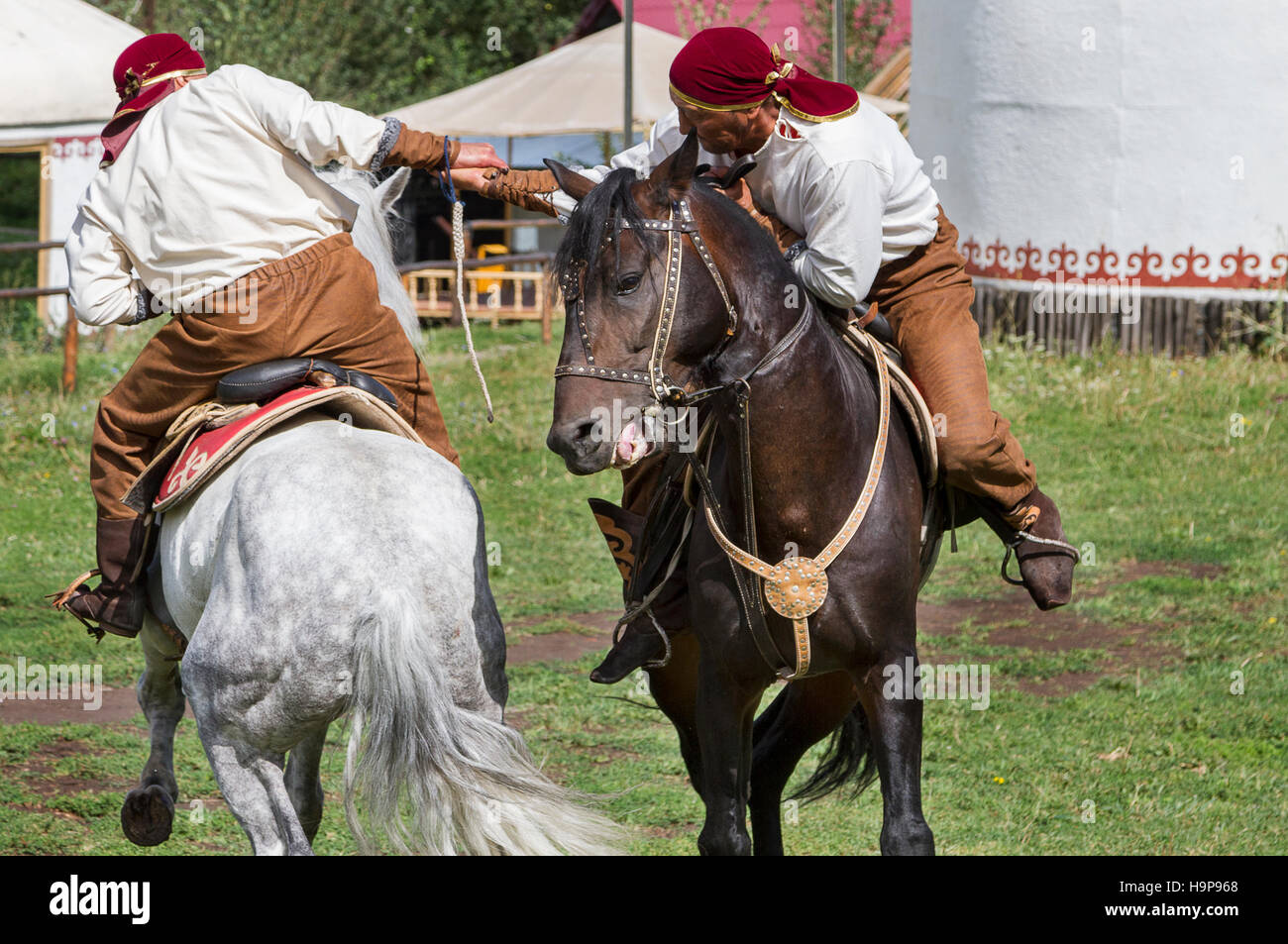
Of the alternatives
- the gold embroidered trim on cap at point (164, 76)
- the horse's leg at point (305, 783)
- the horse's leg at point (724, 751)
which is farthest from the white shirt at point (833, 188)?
the horse's leg at point (305, 783)

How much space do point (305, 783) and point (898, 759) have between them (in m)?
1.96

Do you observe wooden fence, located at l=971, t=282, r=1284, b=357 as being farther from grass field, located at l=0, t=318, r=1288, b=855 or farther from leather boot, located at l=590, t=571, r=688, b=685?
leather boot, located at l=590, t=571, r=688, b=685

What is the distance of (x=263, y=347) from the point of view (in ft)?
15.1

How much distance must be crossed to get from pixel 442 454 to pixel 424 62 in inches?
929

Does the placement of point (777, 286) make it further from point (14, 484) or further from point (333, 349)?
point (14, 484)

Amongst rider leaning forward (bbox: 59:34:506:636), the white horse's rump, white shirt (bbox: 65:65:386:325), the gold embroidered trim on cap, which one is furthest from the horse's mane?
the white horse's rump

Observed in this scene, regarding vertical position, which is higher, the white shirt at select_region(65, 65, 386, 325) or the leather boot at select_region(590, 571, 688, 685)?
the white shirt at select_region(65, 65, 386, 325)

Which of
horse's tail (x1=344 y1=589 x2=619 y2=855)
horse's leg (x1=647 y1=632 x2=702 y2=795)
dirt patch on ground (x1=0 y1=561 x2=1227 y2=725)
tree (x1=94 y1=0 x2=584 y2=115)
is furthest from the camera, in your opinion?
tree (x1=94 y1=0 x2=584 y2=115)

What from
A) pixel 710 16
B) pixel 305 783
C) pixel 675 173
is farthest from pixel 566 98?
pixel 675 173

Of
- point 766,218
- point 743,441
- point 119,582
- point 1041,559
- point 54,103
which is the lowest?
point 119,582

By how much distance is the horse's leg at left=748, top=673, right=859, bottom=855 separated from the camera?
502 centimetres

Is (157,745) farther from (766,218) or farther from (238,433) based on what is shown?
(766,218)

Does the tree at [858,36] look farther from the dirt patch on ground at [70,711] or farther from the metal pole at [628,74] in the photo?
the dirt patch on ground at [70,711]

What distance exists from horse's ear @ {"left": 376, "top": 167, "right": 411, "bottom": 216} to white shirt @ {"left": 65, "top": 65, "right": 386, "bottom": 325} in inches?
22.8
